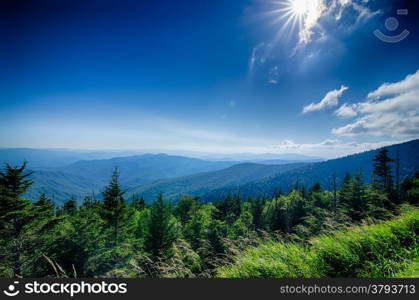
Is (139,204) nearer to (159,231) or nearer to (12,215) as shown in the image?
(159,231)

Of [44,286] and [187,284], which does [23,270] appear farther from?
[187,284]

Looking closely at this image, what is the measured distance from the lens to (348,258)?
267 cm

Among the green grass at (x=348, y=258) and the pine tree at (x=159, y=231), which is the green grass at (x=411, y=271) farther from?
the pine tree at (x=159, y=231)

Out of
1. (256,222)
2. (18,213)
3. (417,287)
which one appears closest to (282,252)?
(417,287)

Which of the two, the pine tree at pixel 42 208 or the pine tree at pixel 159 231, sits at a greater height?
the pine tree at pixel 42 208

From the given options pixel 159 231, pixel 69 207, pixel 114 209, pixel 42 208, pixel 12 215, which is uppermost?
pixel 12 215

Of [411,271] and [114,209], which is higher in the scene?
[411,271]

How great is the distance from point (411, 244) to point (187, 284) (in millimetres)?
3465

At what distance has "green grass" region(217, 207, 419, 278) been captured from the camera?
2.53 m

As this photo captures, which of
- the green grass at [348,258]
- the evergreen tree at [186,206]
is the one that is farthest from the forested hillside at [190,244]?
the evergreen tree at [186,206]

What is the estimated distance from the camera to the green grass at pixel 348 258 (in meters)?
2.53

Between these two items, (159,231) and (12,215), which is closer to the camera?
(12,215)

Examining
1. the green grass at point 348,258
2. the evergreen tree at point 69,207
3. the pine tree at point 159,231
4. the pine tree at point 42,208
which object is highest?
the green grass at point 348,258

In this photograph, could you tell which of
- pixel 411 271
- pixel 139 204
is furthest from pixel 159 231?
pixel 139 204
